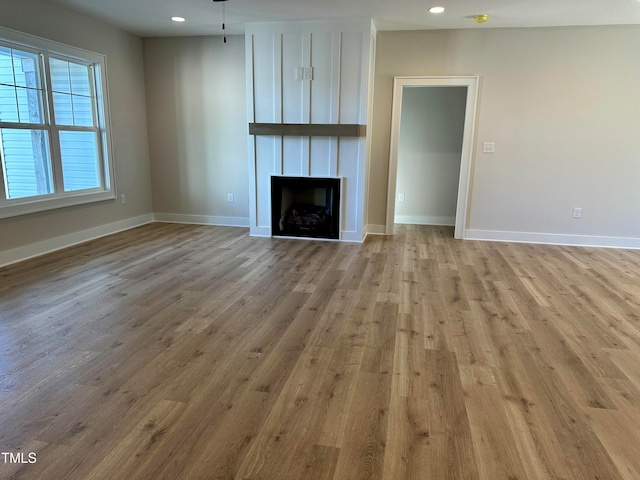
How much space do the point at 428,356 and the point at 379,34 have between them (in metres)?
4.27

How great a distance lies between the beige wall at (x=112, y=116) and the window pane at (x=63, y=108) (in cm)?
58

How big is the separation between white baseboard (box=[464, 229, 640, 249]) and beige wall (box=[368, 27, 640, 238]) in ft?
0.22

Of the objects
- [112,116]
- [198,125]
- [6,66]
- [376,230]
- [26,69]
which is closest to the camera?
[6,66]

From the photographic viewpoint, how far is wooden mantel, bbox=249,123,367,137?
484 cm

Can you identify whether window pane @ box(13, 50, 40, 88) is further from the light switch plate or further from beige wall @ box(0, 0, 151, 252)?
the light switch plate

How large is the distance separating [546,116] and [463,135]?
0.96 metres

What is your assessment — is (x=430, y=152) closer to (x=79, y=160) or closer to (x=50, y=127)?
(x=79, y=160)

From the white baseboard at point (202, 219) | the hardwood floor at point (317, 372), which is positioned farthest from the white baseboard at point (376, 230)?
the white baseboard at point (202, 219)

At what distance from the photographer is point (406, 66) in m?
5.14

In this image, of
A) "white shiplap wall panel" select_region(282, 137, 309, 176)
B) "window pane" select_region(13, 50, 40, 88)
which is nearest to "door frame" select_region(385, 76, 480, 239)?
"white shiplap wall panel" select_region(282, 137, 309, 176)

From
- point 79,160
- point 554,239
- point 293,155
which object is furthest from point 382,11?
point 79,160

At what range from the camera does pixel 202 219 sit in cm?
615

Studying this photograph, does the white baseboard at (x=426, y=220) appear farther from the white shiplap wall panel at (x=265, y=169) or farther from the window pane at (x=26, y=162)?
the window pane at (x=26, y=162)

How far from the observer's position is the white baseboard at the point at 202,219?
6043 millimetres
